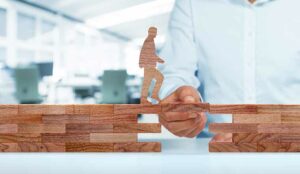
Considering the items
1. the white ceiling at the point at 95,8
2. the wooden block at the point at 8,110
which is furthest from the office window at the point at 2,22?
the wooden block at the point at 8,110

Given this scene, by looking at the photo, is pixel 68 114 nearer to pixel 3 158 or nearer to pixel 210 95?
pixel 3 158

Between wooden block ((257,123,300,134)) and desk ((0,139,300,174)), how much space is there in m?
0.04

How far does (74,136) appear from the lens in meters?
0.80

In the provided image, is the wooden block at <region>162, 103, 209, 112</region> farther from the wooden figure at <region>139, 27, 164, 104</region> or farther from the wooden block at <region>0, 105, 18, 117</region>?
the wooden block at <region>0, 105, 18, 117</region>

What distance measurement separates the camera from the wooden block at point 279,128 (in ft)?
2.56

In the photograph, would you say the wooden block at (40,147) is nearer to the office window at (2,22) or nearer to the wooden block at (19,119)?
the wooden block at (19,119)

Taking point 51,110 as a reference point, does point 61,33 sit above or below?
above

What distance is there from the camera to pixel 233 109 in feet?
2.53

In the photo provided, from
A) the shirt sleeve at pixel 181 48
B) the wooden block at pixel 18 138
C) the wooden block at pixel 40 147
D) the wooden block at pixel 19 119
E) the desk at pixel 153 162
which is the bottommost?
the desk at pixel 153 162

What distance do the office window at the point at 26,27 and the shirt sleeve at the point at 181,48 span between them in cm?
777

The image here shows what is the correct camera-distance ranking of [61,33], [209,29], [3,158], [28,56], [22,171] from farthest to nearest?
[61,33] → [28,56] → [209,29] → [3,158] → [22,171]

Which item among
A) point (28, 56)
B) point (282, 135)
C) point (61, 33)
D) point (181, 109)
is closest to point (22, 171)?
point (181, 109)

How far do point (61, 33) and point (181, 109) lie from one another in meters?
10.3

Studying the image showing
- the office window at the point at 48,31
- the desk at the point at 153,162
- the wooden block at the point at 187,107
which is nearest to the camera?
the desk at the point at 153,162
